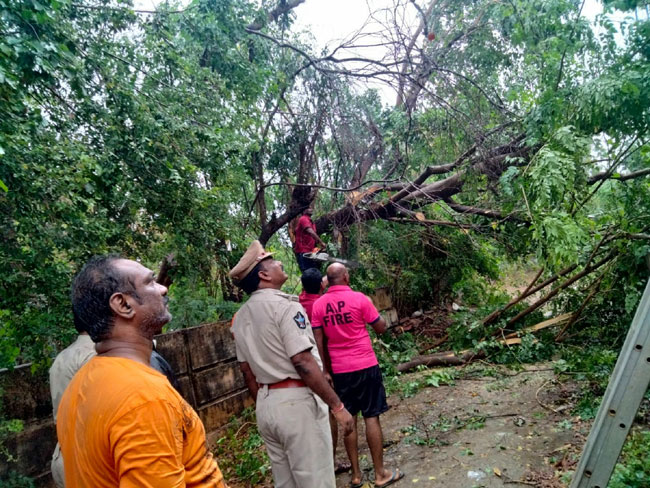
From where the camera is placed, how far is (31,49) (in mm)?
3117

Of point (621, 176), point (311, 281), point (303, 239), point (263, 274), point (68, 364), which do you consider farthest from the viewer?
point (303, 239)

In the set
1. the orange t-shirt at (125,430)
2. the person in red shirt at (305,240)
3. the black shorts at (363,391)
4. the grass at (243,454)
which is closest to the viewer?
the orange t-shirt at (125,430)

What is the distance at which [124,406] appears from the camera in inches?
46.1

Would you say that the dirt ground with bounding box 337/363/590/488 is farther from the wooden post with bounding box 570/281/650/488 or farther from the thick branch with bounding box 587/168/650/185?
the thick branch with bounding box 587/168/650/185

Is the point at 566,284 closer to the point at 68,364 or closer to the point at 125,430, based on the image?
the point at 68,364

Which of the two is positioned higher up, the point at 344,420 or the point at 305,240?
the point at 305,240

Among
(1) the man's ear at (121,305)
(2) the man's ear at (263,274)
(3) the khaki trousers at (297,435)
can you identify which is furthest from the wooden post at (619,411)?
(2) the man's ear at (263,274)

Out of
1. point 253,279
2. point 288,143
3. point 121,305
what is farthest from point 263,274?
point 288,143

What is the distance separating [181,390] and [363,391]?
2.19 metres

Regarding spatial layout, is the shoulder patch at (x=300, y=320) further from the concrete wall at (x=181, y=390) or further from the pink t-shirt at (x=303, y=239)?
the pink t-shirt at (x=303, y=239)

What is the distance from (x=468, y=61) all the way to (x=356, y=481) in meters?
7.22

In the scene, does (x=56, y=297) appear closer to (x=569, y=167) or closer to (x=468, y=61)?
(x=569, y=167)

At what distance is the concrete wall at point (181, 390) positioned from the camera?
3420 mm

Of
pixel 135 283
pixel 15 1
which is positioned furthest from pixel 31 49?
pixel 135 283
